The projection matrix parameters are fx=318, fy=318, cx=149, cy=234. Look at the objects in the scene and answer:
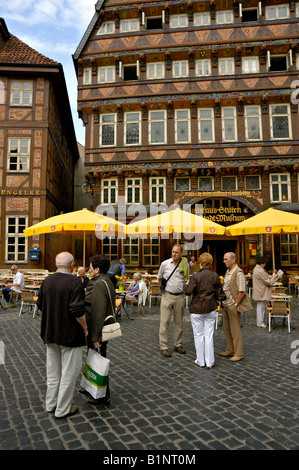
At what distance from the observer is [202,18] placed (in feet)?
58.1

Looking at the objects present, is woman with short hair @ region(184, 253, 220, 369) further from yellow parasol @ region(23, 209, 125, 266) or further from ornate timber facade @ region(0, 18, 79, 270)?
ornate timber facade @ region(0, 18, 79, 270)

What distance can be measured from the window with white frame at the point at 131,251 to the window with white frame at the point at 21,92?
9016mm

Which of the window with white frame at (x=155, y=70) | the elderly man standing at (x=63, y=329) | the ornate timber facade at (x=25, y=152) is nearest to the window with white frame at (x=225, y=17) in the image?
the window with white frame at (x=155, y=70)

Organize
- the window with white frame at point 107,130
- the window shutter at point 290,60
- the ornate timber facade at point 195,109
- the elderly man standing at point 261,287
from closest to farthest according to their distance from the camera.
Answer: the elderly man standing at point 261,287
the window shutter at point 290,60
the ornate timber facade at point 195,109
the window with white frame at point 107,130

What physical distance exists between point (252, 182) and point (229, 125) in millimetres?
3348

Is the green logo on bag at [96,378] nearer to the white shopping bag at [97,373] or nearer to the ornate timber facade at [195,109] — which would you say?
the white shopping bag at [97,373]

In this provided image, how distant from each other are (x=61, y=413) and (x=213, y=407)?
5.55 feet

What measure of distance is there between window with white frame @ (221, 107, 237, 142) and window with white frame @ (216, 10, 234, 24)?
492 centimetres

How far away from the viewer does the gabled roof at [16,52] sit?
667 inches

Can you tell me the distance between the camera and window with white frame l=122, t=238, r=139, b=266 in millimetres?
17453

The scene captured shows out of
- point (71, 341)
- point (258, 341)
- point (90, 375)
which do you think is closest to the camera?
point (71, 341)

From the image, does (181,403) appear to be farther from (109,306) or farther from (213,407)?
(109,306)

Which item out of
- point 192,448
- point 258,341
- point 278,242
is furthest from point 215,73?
point 192,448
